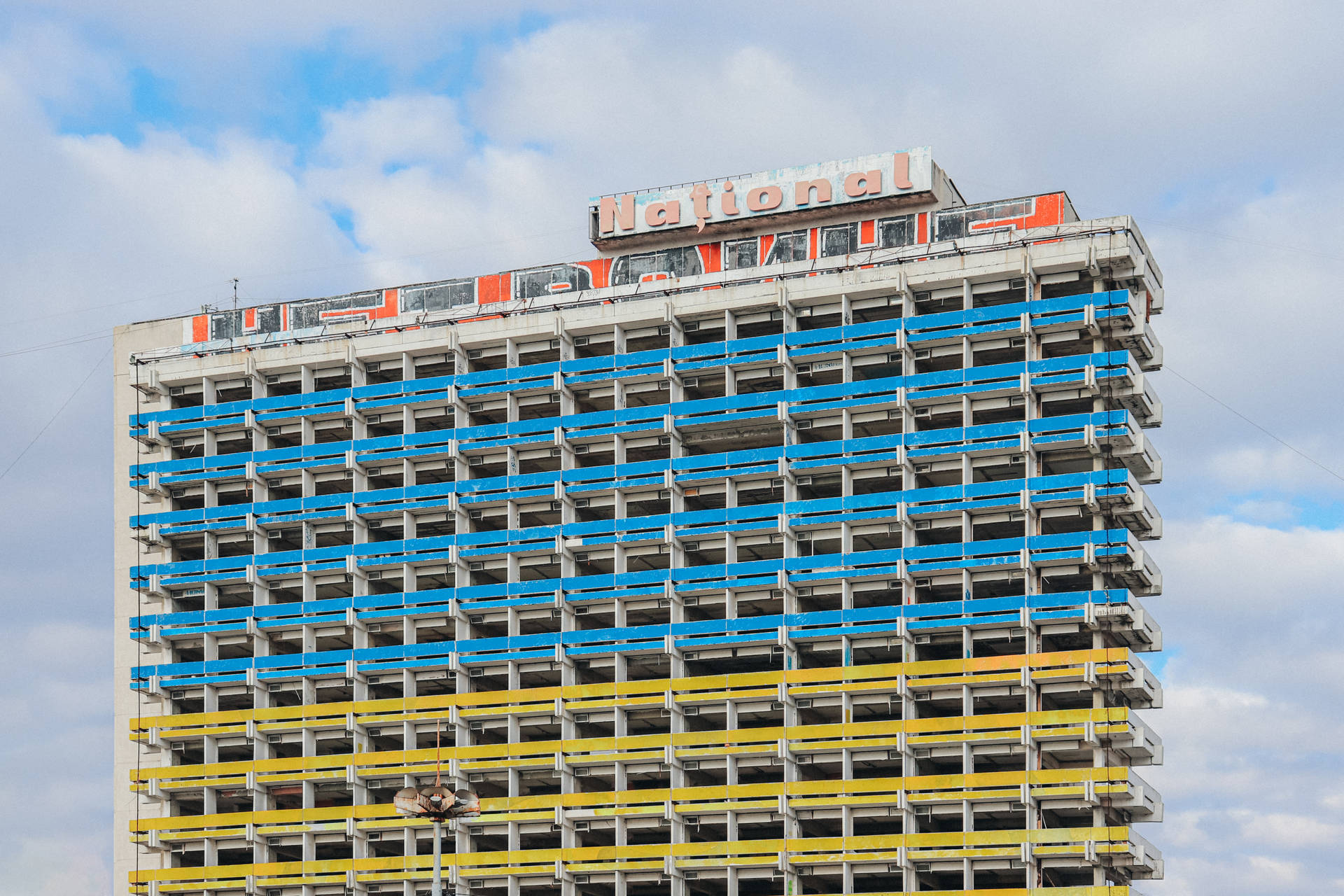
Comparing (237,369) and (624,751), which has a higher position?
(237,369)

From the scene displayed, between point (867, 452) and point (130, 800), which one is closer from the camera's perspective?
point (867, 452)

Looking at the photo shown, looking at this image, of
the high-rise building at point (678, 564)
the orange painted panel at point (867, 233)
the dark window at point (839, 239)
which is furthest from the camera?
the dark window at point (839, 239)

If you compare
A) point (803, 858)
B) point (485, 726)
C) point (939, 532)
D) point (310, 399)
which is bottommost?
point (803, 858)

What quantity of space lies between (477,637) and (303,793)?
712 inches

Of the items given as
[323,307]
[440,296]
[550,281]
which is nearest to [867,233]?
[550,281]

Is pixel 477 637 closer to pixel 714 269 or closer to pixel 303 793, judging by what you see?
pixel 303 793

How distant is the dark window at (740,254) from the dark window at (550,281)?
1134 cm

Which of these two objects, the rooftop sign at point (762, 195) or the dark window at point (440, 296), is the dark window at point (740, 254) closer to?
the rooftop sign at point (762, 195)

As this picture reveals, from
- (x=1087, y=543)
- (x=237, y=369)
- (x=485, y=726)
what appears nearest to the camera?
(x=1087, y=543)

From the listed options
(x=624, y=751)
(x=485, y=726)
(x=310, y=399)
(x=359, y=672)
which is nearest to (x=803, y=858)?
(x=624, y=751)

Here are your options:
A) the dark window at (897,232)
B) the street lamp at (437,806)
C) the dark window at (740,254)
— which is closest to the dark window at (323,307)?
the dark window at (740,254)

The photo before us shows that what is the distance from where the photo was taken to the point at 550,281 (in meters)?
184

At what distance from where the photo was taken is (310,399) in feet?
603

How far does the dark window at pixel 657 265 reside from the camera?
180500mm
